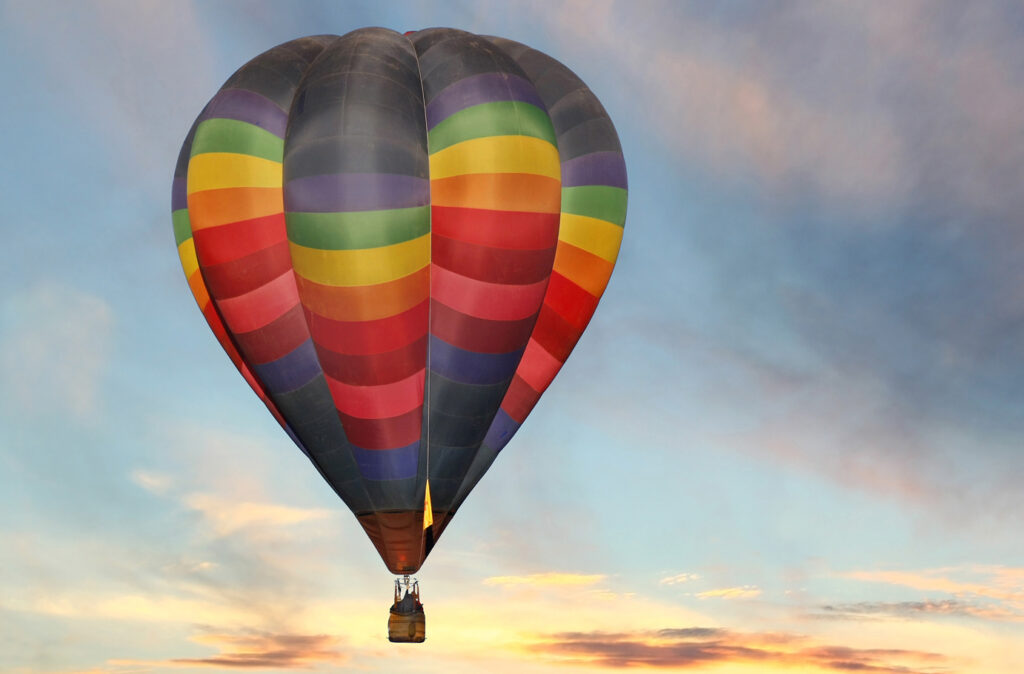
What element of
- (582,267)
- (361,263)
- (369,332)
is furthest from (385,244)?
(582,267)

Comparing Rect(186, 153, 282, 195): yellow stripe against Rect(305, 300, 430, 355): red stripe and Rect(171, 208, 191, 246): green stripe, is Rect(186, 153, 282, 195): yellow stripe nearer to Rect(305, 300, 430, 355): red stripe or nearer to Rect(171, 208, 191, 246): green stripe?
Rect(171, 208, 191, 246): green stripe

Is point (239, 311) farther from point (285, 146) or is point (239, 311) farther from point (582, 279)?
point (582, 279)

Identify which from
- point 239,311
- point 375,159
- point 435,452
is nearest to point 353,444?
point 435,452

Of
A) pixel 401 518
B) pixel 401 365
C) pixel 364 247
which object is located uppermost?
pixel 364 247

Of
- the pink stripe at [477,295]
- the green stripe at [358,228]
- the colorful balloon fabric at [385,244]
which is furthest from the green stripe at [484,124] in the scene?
the pink stripe at [477,295]

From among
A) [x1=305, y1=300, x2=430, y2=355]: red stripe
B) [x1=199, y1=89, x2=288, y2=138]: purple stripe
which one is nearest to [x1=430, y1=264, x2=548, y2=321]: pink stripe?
[x1=305, y1=300, x2=430, y2=355]: red stripe

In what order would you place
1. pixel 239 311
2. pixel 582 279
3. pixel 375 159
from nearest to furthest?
1. pixel 375 159
2. pixel 239 311
3. pixel 582 279
